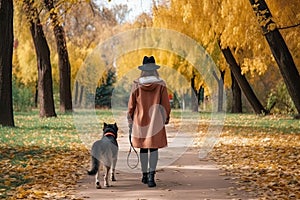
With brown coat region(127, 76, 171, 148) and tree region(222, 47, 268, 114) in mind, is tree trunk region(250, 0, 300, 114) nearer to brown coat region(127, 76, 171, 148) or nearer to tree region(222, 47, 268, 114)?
brown coat region(127, 76, 171, 148)

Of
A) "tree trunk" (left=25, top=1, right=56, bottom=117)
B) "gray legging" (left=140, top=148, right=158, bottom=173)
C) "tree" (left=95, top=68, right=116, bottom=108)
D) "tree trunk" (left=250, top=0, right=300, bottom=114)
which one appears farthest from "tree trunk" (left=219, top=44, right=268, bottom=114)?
"gray legging" (left=140, top=148, right=158, bottom=173)

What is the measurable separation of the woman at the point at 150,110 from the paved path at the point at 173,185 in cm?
42

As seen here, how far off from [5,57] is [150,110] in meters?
10.9

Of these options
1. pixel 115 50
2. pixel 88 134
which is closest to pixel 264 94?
pixel 115 50

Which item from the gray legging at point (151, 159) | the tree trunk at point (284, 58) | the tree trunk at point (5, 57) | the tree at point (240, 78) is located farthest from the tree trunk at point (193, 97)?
the gray legging at point (151, 159)

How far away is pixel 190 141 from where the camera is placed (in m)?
17.5

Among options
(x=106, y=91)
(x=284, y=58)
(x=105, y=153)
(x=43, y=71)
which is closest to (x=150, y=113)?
(x=105, y=153)

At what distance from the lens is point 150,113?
8.70 m

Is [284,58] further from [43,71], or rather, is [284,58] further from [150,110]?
[43,71]

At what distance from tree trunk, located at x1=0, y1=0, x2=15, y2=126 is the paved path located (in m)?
7.99

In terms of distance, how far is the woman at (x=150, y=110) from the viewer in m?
8.62

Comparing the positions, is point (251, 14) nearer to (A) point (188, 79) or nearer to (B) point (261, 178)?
(B) point (261, 178)

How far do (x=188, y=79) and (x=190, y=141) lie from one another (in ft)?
66.4

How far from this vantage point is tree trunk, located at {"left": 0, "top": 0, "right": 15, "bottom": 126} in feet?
58.6
